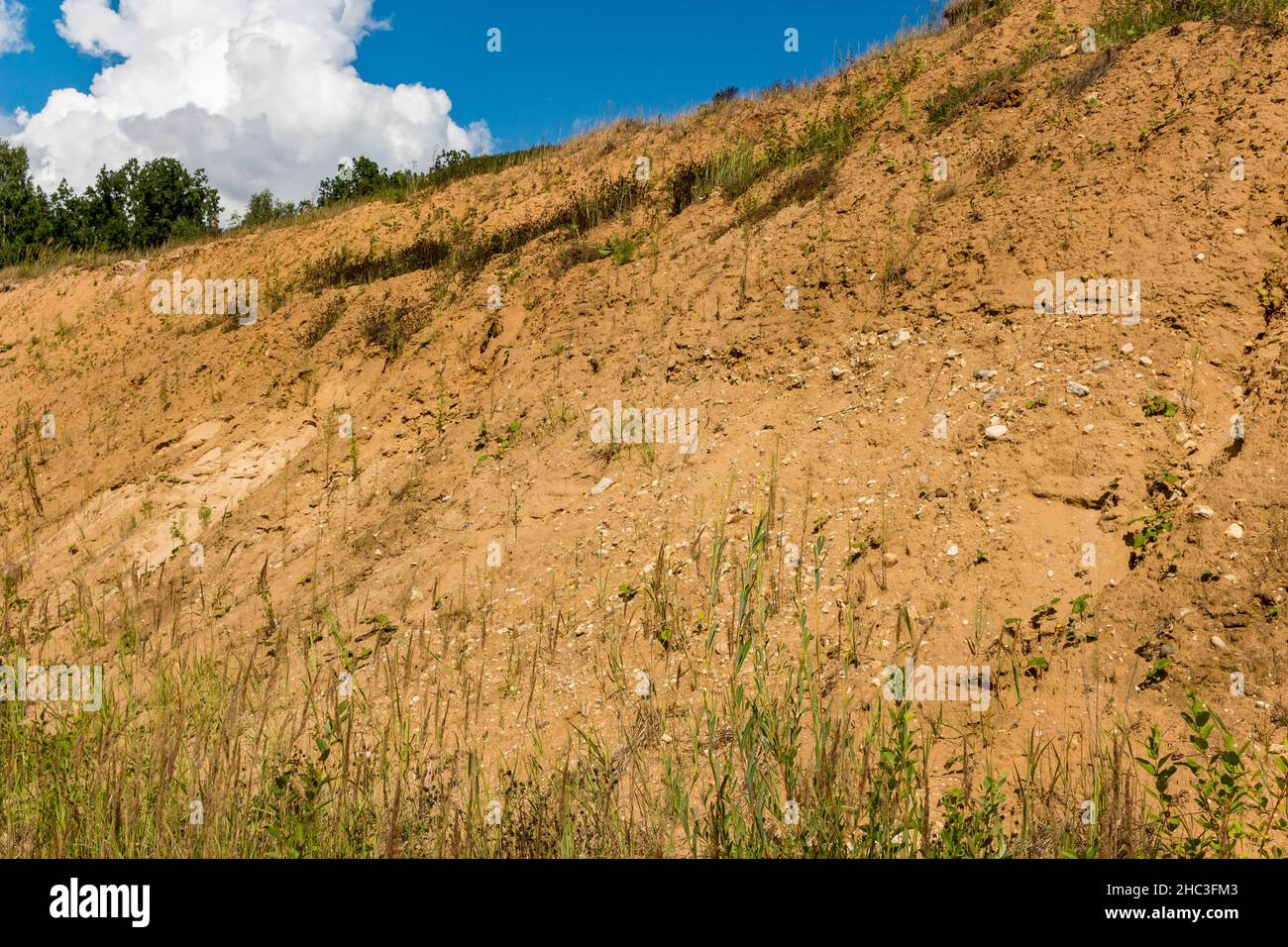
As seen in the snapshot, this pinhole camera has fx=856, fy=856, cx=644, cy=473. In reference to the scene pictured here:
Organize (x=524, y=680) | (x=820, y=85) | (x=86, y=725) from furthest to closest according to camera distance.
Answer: (x=820, y=85)
(x=524, y=680)
(x=86, y=725)

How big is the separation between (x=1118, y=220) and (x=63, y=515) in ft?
42.6

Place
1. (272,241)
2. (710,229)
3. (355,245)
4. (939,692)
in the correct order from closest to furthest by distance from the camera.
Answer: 1. (939,692)
2. (710,229)
3. (355,245)
4. (272,241)

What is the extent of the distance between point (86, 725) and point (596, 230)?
31.6 ft

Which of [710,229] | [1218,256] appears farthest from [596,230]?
[1218,256]

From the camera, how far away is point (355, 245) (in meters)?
15.3

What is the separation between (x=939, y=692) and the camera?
190 inches

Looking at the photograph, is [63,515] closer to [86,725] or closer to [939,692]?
[86,725]

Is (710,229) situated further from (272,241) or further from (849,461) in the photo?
(272,241)
